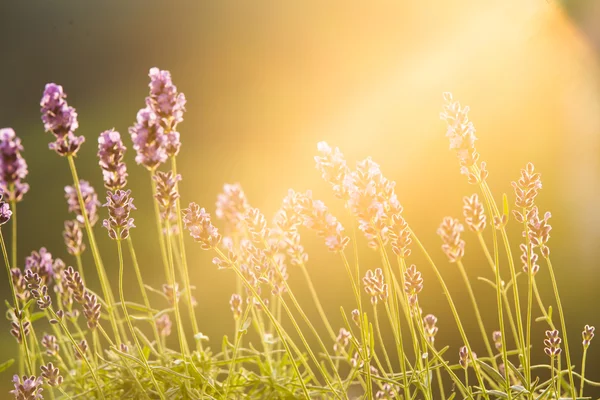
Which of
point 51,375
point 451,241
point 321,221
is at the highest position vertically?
point 321,221

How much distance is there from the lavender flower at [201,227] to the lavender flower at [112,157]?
6.3 inches

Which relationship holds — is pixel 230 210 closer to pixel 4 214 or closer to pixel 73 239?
pixel 73 239

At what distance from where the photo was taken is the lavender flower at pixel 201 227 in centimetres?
120

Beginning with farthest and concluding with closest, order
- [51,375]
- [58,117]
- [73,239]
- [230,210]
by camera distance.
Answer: [230,210] → [73,239] → [51,375] → [58,117]

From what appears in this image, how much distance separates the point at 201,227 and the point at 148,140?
8.2 inches

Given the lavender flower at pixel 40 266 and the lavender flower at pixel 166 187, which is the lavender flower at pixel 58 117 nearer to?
the lavender flower at pixel 166 187

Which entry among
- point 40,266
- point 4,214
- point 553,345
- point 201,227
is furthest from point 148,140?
point 553,345

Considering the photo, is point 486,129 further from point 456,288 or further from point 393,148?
point 456,288

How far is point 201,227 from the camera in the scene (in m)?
1.21

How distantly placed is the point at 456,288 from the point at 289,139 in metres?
1.61

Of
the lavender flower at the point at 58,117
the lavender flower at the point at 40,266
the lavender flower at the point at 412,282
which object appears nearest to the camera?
the lavender flower at the point at 58,117

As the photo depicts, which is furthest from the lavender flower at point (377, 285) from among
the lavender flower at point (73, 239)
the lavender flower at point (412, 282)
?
the lavender flower at point (73, 239)

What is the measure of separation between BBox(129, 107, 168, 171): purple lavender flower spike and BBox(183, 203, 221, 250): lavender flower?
0.40ft

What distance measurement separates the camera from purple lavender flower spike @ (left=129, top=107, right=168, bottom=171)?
3.90ft
